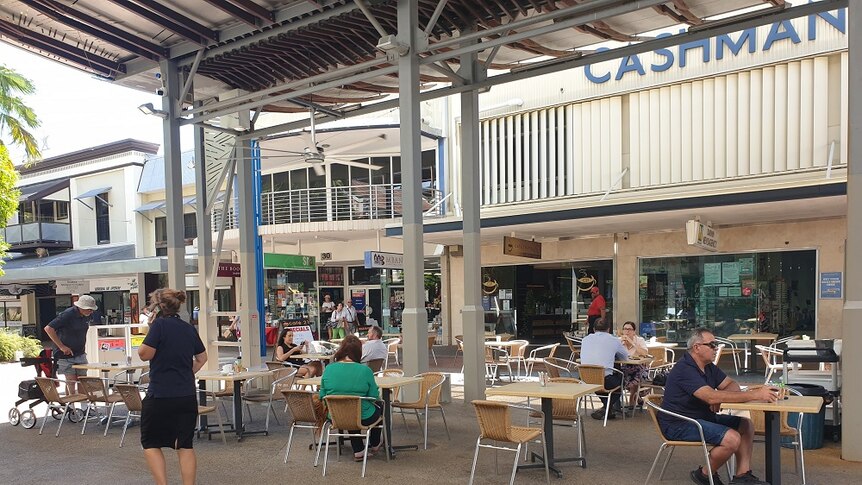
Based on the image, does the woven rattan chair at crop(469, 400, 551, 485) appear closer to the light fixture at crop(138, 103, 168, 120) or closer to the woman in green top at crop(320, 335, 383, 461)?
the woman in green top at crop(320, 335, 383, 461)

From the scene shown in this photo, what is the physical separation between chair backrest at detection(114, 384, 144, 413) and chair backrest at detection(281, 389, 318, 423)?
6.36ft

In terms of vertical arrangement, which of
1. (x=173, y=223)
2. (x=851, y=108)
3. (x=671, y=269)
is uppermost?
(x=851, y=108)

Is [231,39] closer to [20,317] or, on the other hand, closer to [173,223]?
[173,223]

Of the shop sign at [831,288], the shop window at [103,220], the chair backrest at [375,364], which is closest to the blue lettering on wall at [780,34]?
the shop sign at [831,288]

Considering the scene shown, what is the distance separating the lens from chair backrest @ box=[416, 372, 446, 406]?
297 inches

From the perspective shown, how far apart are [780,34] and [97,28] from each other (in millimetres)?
12215

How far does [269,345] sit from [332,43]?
40.0 ft

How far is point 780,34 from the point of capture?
13.7m

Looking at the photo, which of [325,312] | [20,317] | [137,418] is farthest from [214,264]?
[20,317]

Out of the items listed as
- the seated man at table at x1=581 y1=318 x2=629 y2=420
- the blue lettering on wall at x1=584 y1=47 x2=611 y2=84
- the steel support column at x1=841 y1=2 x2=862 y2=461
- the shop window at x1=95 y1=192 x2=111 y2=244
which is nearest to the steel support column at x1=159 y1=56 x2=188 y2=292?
the seated man at table at x1=581 y1=318 x2=629 y2=420

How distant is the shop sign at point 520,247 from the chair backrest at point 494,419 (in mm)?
8412

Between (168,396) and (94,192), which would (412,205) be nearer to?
(168,396)

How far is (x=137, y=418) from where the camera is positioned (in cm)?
913

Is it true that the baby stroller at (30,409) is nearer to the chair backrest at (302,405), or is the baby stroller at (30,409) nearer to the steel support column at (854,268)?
the chair backrest at (302,405)
